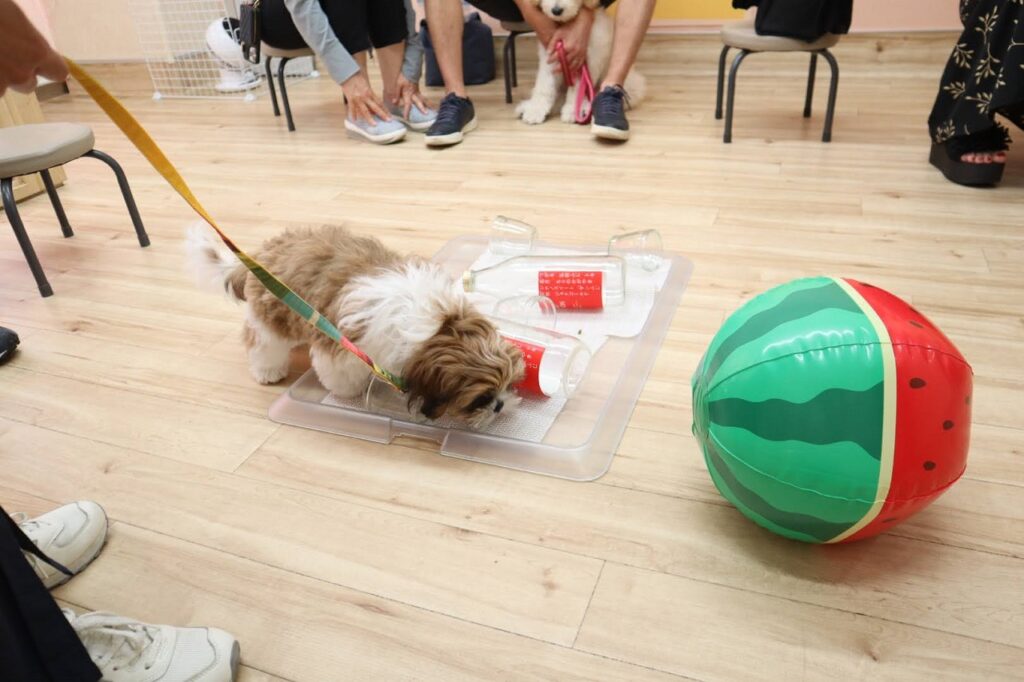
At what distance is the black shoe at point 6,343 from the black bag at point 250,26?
184cm

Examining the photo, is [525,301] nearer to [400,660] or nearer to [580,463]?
[580,463]

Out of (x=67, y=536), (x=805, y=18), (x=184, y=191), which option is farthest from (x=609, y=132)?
(x=67, y=536)

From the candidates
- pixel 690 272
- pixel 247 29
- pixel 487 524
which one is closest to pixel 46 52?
pixel 487 524

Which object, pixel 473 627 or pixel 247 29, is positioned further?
pixel 247 29

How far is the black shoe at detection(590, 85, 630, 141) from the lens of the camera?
294 centimetres

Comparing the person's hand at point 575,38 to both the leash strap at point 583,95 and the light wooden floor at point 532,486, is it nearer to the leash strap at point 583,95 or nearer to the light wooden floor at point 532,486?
the leash strap at point 583,95

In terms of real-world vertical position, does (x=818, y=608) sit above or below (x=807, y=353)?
below

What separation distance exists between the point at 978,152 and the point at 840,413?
5.93 feet

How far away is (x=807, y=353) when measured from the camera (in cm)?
99

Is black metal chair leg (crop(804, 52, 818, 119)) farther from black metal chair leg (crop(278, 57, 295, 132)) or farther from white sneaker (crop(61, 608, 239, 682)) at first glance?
white sneaker (crop(61, 608, 239, 682))

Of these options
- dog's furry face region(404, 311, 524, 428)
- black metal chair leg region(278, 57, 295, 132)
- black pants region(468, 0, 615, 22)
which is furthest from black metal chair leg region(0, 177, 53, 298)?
black pants region(468, 0, 615, 22)

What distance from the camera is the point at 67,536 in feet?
3.96

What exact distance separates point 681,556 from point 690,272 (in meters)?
0.99

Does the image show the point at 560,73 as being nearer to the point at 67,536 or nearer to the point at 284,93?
the point at 284,93
